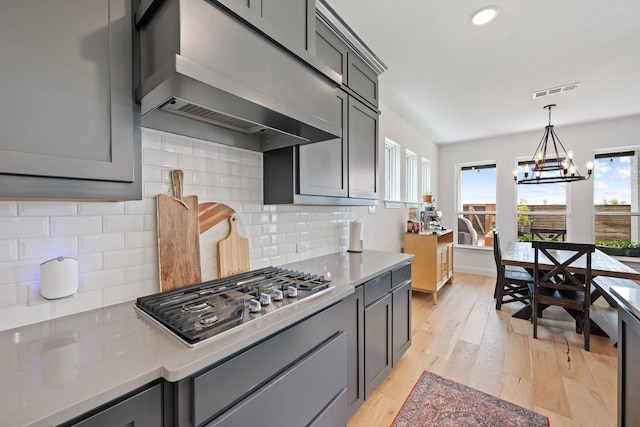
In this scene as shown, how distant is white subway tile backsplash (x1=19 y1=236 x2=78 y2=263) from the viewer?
98 cm

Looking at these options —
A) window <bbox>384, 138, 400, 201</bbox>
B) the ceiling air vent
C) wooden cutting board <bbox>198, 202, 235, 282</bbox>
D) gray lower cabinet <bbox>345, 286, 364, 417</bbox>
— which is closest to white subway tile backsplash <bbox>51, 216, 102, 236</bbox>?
wooden cutting board <bbox>198, 202, 235, 282</bbox>

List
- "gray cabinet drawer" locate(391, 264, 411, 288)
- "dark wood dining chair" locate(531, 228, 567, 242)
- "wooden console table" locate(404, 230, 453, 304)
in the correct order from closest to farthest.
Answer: "gray cabinet drawer" locate(391, 264, 411, 288) < "wooden console table" locate(404, 230, 453, 304) < "dark wood dining chair" locate(531, 228, 567, 242)

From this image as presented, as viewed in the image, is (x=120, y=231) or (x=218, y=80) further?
(x=120, y=231)

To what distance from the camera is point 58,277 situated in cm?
100

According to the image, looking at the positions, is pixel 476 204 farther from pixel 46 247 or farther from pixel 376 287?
pixel 46 247

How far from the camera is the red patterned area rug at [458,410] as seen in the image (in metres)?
1.71

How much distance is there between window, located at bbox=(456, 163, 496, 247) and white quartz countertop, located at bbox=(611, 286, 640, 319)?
4514 mm

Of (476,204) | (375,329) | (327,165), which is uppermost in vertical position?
(327,165)

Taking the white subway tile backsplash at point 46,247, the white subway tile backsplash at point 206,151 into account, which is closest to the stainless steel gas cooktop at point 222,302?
the white subway tile backsplash at point 46,247

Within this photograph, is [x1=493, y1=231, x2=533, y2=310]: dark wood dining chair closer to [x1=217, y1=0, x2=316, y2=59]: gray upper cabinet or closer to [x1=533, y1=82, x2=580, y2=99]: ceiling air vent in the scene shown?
[x1=533, y1=82, x2=580, y2=99]: ceiling air vent

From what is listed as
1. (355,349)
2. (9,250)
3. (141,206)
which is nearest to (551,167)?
(355,349)

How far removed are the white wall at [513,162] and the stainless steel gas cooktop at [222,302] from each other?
199 inches

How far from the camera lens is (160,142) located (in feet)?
4.37

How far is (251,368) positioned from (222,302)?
30cm
